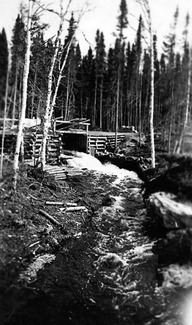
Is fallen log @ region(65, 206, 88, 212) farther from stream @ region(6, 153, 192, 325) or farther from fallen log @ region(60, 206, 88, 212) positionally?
stream @ region(6, 153, 192, 325)

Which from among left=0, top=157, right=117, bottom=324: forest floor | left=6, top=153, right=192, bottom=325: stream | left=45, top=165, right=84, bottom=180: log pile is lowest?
left=6, top=153, right=192, bottom=325: stream

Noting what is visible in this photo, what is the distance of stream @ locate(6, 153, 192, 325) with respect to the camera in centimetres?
617

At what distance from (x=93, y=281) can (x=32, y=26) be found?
935 centimetres

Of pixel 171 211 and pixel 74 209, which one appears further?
pixel 74 209

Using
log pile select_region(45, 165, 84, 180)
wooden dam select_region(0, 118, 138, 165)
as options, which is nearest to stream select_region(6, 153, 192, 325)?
log pile select_region(45, 165, 84, 180)

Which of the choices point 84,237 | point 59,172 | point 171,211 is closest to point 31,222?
point 84,237

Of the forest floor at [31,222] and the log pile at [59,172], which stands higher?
the log pile at [59,172]

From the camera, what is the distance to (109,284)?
7.46 m

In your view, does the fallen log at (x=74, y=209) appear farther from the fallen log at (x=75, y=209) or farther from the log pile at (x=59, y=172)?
the log pile at (x=59, y=172)

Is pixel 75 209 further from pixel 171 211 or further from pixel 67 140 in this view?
pixel 67 140

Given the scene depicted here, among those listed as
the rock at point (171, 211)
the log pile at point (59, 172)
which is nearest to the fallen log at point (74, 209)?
the log pile at point (59, 172)

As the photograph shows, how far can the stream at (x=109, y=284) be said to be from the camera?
6.17 m

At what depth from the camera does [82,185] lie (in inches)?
577

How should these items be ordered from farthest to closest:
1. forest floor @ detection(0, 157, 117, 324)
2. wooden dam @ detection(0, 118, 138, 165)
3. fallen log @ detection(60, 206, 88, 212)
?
wooden dam @ detection(0, 118, 138, 165) → fallen log @ detection(60, 206, 88, 212) → forest floor @ detection(0, 157, 117, 324)
